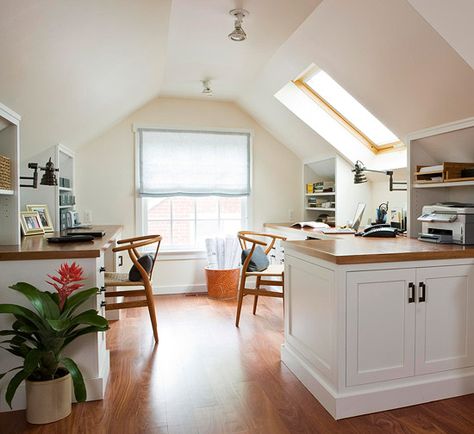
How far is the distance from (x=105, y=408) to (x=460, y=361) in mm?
1964

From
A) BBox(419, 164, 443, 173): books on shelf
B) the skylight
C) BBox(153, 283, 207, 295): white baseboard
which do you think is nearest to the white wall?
BBox(153, 283, 207, 295): white baseboard

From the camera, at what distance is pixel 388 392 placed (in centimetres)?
204

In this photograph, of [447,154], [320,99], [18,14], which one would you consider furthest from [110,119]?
[447,154]

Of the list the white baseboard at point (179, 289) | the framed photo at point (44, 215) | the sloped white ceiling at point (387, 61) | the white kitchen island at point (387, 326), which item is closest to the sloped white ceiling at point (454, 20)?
the sloped white ceiling at point (387, 61)

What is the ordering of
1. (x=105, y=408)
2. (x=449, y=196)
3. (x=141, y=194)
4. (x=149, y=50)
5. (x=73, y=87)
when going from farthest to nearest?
(x=141, y=194) < (x=449, y=196) < (x=149, y=50) < (x=73, y=87) < (x=105, y=408)

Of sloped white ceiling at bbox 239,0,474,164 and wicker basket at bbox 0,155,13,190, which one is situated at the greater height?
sloped white ceiling at bbox 239,0,474,164

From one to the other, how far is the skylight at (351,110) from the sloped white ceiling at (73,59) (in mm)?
1516

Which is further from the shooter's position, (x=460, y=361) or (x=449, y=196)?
(x=449, y=196)

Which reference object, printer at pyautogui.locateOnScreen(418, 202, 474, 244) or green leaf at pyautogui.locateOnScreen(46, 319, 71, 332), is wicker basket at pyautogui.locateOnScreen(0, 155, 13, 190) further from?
printer at pyautogui.locateOnScreen(418, 202, 474, 244)

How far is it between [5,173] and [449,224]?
2794 mm

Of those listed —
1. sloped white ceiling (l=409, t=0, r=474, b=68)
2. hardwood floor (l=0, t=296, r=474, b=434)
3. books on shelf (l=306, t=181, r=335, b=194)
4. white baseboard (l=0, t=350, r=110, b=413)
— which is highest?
sloped white ceiling (l=409, t=0, r=474, b=68)

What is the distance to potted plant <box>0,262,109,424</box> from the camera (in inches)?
73.7

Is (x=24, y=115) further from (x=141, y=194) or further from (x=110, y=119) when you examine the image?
(x=141, y=194)

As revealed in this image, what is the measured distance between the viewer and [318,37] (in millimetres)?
2748
